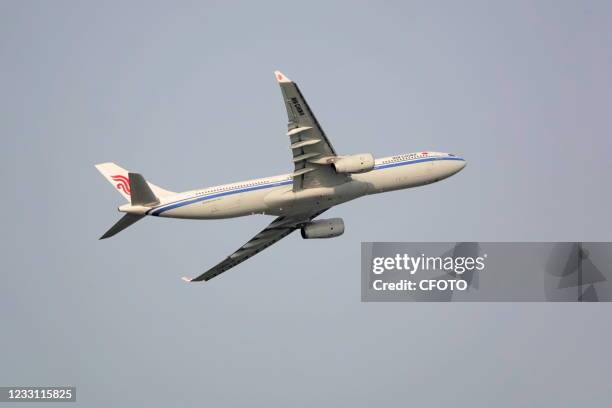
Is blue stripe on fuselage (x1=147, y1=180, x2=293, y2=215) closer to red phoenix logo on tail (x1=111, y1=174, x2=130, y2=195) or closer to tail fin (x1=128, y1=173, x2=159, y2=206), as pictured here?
tail fin (x1=128, y1=173, x2=159, y2=206)

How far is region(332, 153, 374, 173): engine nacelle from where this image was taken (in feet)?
261

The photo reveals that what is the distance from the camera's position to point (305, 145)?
78062 mm

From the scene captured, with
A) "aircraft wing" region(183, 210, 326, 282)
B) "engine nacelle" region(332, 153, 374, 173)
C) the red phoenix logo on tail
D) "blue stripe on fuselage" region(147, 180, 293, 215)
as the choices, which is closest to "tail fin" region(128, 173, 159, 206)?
"blue stripe on fuselage" region(147, 180, 293, 215)

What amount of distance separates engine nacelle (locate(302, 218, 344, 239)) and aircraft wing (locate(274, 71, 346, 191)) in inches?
263

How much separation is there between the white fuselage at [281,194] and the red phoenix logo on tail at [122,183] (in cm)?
453

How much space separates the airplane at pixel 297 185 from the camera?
252ft

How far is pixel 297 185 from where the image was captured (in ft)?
265

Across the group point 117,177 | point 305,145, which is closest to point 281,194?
point 305,145

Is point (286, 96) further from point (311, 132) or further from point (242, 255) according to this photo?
point (242, 255)

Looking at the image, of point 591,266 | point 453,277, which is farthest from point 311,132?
point 591,266

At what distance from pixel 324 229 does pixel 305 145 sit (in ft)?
35.5

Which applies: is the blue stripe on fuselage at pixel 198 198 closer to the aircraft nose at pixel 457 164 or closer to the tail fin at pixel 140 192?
the tail fin at pixel 140 192

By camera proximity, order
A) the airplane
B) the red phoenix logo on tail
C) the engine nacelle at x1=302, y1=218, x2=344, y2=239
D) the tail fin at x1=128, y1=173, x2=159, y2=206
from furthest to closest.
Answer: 1. the engine nacelle at x1=302, y1=218, x2=344, y2=239
2. the red phoenix logo on tail
3. the airplane
4. the tail fin at x1=128, y1=173, x2=159, y2=206

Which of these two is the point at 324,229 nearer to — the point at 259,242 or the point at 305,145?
the point at 259,242
